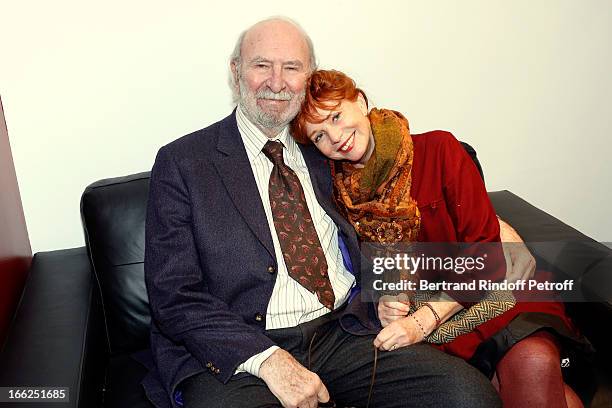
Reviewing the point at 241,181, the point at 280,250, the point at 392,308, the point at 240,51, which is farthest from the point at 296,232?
the point at 240,51

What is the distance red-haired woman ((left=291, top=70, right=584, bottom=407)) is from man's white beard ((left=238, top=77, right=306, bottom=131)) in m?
0.04

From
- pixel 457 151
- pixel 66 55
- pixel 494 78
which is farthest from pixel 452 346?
pixel 66 55

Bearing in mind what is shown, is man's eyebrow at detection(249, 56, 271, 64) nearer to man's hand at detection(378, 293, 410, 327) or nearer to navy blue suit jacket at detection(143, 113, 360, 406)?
navy blue suit jacket at detection(143, 113, 360, 406)

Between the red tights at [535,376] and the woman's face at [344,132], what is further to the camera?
the woman's face at [344,132]

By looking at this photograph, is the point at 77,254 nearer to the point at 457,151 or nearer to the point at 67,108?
the point at 67,108

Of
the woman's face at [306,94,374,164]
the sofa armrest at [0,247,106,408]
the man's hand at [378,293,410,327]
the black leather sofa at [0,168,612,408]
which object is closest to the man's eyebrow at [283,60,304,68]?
the woman's face at [306,94,374,164]

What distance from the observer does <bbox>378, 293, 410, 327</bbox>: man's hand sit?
1742mm

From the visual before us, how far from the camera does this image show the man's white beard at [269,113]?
5.74 ft

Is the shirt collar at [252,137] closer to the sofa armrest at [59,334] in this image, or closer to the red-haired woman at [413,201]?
the red-haired woman at [413,201]

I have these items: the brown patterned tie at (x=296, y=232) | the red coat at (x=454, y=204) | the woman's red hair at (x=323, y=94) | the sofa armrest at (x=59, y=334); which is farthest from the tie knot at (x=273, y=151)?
the sofa armrest at (x=59, y=334)

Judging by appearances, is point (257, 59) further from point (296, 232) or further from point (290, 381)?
point (290, 381)

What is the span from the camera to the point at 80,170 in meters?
2.13

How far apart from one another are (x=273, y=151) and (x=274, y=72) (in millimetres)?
223

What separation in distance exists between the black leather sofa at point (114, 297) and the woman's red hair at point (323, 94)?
23.0 inches
